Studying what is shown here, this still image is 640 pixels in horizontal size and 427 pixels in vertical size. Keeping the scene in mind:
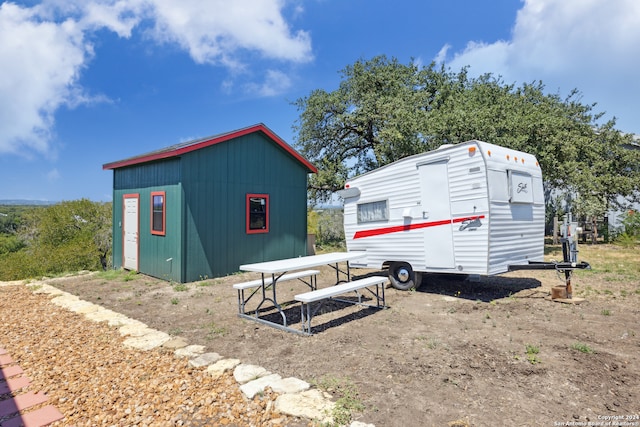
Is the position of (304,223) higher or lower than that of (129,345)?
higher

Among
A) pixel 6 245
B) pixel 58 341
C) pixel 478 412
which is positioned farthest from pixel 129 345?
pixel 6 245

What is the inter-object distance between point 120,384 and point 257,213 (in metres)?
7.03

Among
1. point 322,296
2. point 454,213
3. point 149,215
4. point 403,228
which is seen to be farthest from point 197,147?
point 454,213

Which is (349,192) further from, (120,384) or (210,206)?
(120,384)

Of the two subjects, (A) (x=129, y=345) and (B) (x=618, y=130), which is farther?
(B) (x=618, y=130)

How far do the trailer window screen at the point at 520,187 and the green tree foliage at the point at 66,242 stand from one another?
2553 cm

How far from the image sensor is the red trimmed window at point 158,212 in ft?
30.7

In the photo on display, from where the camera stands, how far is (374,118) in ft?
53.2

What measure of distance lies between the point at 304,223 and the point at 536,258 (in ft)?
21.5

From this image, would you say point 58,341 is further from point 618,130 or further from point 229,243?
point 618,130

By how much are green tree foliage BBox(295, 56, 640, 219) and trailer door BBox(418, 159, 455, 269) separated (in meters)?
6.77

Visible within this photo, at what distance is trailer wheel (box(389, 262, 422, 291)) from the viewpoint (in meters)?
7.58

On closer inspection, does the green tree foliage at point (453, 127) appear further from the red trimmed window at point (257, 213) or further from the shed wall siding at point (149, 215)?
the shed wall siding at point (149, 215)

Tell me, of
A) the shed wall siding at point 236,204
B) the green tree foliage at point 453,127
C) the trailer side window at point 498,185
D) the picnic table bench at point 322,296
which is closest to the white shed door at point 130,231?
the shed wall siding at point 236,204
